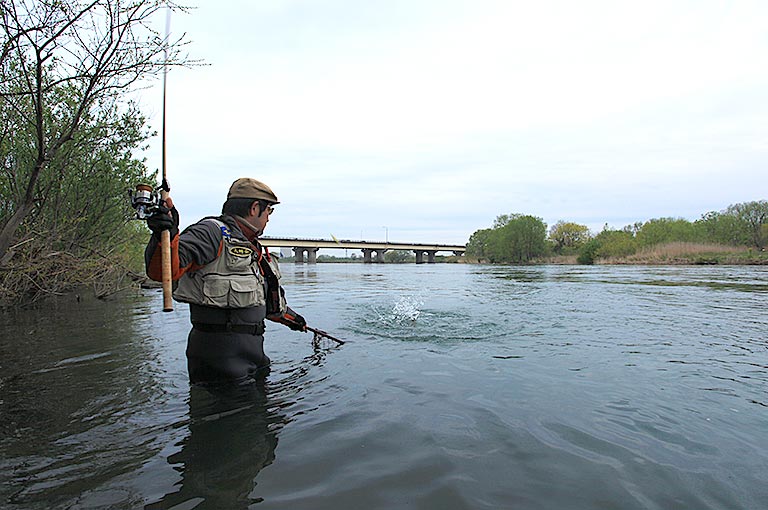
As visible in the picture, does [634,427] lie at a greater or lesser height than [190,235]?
lesser

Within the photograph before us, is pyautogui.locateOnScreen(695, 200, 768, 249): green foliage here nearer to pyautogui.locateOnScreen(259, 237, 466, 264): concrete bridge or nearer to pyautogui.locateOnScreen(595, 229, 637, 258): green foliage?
pyautogui.locateOnScreen(595, 229, 637, 258): green foliage

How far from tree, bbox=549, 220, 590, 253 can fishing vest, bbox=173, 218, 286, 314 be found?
114608 millimetres

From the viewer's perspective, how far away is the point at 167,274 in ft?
10.9

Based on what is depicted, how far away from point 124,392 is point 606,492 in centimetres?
534

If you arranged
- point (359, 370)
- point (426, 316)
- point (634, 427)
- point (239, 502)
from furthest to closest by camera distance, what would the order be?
point (426, 316)
point (359, 370)
point (634, 427)
point (239, 502)

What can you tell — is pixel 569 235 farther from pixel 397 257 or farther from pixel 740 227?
pixel 397 257

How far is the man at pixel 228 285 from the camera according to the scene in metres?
3.90

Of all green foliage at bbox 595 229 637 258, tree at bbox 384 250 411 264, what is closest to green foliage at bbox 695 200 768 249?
green foliage at bbox 595 229 637 258

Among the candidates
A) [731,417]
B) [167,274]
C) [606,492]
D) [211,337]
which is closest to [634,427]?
[731,417]

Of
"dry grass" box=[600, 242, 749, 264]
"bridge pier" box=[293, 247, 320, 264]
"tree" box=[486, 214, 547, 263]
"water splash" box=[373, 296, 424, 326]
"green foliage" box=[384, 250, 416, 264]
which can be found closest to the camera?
"water splash" box=[373, 296, 424, 326]

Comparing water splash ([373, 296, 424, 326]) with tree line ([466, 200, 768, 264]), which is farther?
tree line ([466, 200, 768, 264])

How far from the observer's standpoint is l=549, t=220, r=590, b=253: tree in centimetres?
11188

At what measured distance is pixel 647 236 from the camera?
7894cm

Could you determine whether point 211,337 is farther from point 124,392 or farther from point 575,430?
point 575,430
